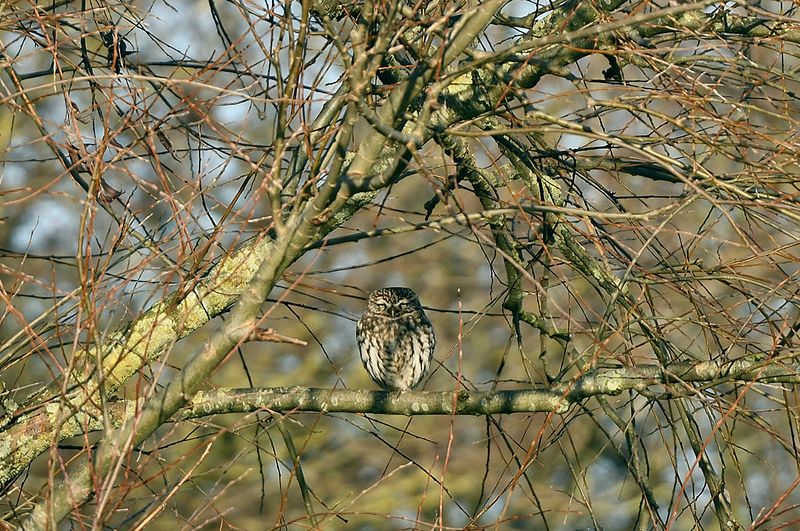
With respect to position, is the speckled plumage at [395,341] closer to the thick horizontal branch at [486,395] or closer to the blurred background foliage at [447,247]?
the blurred background foliage at [447,247]

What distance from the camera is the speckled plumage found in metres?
6.21

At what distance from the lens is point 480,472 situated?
13789 millimetres

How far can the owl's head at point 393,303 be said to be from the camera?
6348 mm

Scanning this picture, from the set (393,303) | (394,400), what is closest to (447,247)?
(393,303)

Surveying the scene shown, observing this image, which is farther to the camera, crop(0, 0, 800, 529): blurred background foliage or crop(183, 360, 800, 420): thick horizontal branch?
crop(183, 360, 800, 420): thick horizontal branch

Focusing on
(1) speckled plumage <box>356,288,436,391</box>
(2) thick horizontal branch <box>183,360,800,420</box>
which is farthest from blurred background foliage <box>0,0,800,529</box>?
(1) speckled plumage <box>356,288,436,391</box>

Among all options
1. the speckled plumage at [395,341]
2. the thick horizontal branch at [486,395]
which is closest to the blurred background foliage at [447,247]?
the thick horizontal branch at [486,395]

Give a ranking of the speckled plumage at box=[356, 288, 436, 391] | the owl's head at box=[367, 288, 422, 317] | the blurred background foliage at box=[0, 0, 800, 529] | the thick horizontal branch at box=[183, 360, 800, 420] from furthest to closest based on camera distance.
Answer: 1. the owl's head at box=[367, 288, 422, 317]
2. the speckled plumage at box=[356, 288, 436, 391]
3. the thick horizontal branch at box=[183, 360, 800, 420]
4. the blurred background foliage at box=[0, 0, 800, 529]

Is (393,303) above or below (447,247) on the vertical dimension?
below

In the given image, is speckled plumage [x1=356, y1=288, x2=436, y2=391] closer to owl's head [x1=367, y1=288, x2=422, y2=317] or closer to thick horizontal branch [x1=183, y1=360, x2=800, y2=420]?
owl's head [x1=367, y1=288, x2=422, y2=317]

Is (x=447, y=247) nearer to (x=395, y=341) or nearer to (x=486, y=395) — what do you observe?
(x=395, y=341)

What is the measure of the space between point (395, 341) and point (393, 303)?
270 mm

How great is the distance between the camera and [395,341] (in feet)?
20.5

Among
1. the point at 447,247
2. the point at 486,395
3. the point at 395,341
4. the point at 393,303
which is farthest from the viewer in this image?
the point at 447,247
